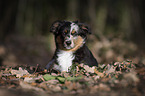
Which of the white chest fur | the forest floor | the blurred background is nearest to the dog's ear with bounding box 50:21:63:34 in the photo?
the white chest fur

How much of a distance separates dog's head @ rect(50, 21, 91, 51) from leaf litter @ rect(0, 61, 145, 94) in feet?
1.83

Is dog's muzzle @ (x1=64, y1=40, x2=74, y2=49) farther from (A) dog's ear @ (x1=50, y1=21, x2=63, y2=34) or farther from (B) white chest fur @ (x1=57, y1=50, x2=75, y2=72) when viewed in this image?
(A) dog's ear @ (x1=50, y1=21, x2=63, y2=34)

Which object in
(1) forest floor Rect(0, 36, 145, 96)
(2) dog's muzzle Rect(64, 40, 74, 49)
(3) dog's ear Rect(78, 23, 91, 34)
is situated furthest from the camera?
(3) dog's ear Rect(78, 23, 91, 34)

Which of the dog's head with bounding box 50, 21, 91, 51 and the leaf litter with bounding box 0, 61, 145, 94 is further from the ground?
the dog's head with bounding box 50, 21, 91, 51

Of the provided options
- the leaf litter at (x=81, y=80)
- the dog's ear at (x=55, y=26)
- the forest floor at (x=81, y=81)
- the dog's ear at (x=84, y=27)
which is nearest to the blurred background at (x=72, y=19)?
the dog's ear at (x=55, y=26)

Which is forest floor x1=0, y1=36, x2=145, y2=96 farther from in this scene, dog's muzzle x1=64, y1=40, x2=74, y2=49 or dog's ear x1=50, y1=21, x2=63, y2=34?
dog's ear x1=50, y1=21, x2=63, y2=34

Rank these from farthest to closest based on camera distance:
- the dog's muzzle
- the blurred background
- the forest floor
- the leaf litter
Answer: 1. the blurred background
2. the dog's muzzle
3. the leaf litter
4. the forest floor

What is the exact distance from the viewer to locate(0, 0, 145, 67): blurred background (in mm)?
13599

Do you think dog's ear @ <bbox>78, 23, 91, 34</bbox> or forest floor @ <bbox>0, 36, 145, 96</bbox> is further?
dog's ear @ <bbox>78, 23, 91, 34</bbox>

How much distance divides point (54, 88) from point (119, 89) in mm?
1072

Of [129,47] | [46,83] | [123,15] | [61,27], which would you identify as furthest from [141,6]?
[46,83]

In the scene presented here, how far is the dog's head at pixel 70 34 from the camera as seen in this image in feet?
17.0

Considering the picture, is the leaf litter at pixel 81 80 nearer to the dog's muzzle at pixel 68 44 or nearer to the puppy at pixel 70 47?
the puppy at pixel 70 47

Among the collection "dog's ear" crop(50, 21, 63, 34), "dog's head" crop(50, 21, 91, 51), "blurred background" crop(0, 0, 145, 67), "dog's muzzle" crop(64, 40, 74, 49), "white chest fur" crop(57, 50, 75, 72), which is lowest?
"white chest fur" crop(57, 50, 75, 72)
